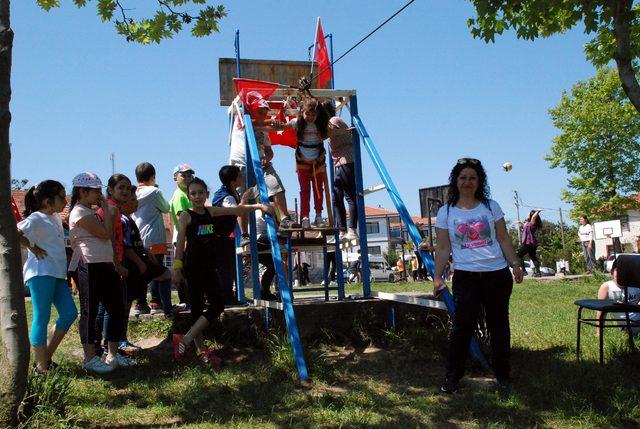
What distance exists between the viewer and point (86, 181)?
555 cm

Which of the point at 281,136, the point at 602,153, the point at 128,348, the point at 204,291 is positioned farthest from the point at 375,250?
the point at 204,291

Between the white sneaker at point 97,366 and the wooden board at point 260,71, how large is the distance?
169 inches

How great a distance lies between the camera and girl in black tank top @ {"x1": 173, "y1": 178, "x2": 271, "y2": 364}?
586 cm

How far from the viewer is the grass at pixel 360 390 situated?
437 centimetres

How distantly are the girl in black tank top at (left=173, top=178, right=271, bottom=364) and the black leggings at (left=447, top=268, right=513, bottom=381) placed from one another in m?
2.06

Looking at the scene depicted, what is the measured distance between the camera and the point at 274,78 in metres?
9.16

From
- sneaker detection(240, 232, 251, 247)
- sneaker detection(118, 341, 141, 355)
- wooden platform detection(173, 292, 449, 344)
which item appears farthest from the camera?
sneaker detection(240, 232, 251, 247)

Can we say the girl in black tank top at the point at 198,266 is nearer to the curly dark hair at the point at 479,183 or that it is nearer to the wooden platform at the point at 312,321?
the wooden platform at the point at 312,321

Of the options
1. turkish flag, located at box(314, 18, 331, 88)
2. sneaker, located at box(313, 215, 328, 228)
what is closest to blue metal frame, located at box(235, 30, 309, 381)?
sneaker, located at box(313, 215, 328, 228)

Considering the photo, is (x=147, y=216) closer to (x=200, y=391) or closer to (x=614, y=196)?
(x=200, y=391)

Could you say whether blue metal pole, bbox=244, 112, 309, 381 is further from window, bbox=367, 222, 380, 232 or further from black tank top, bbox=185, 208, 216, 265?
window, bbox=367, 222, 380, 232

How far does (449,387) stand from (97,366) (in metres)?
2.82

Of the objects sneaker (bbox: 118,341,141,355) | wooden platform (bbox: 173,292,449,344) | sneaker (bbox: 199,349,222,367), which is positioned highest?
wooden platform (bbox: 173,292,449,344)

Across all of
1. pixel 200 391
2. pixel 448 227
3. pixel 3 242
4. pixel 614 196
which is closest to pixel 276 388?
pixel 200 391
